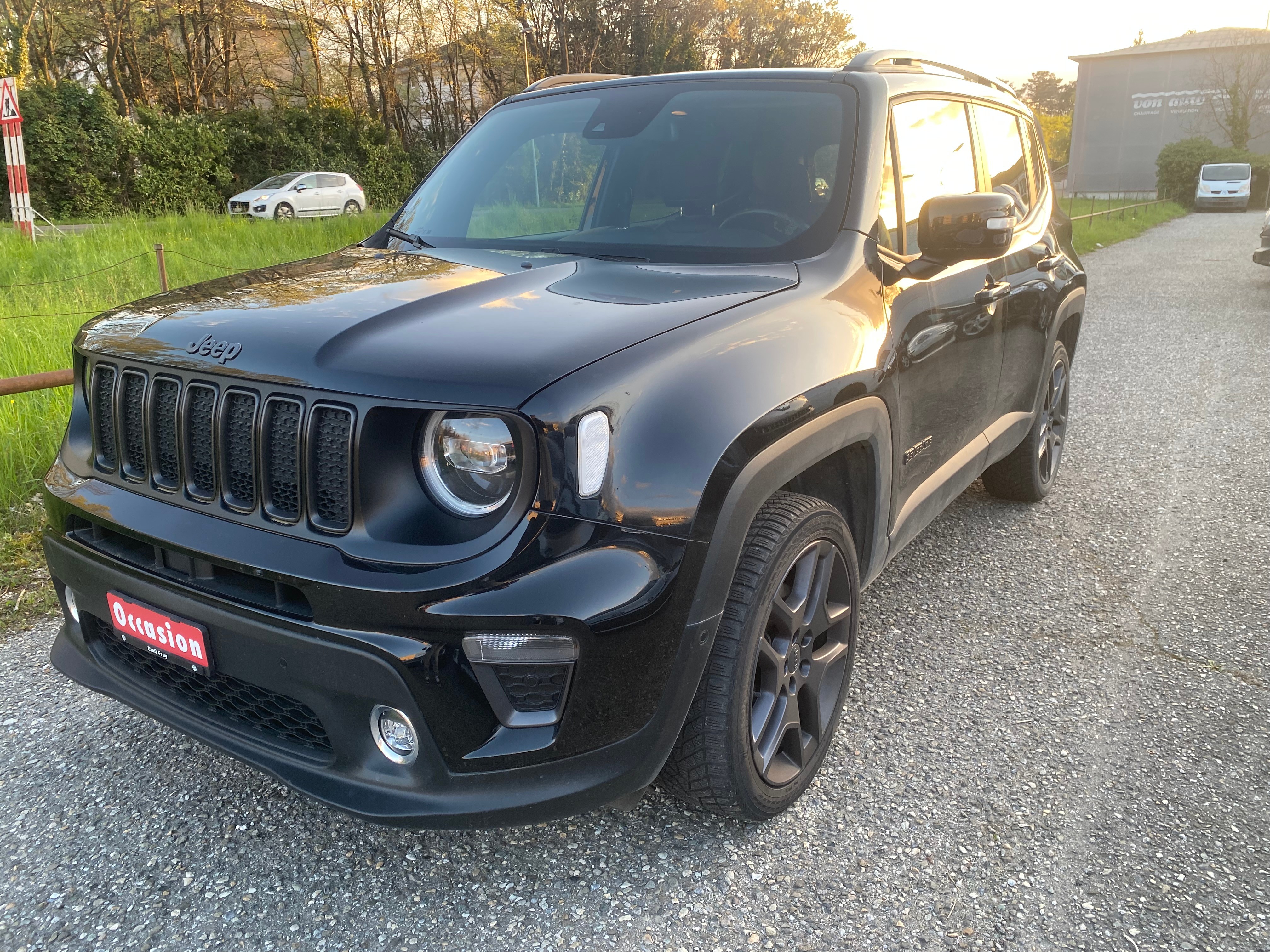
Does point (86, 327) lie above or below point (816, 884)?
above

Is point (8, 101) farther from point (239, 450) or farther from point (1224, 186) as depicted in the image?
point (1224, 186)

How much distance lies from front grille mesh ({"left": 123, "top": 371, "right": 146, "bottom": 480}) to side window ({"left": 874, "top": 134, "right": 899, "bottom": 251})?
193 centimetres

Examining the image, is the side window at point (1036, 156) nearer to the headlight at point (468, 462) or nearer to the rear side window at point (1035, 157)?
the rear side window at point (1035, 157)

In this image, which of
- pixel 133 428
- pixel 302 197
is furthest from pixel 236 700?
pixel 302 197

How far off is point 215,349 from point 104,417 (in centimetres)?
47

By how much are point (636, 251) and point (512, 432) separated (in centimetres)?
116

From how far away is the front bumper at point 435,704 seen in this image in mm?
1721

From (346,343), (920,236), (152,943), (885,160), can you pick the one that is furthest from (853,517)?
(152,943)

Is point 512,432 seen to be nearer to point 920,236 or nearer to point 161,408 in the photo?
point 161,408

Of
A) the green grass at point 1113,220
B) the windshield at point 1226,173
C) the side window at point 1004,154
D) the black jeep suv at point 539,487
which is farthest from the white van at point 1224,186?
the black jeep suv at point 539,487

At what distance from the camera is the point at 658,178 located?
117 inches

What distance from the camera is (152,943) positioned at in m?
1.96

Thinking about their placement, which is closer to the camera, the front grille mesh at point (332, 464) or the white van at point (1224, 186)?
the front grille mesh at point (332, 464)

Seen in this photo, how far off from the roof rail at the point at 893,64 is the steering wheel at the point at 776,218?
59 cm
